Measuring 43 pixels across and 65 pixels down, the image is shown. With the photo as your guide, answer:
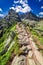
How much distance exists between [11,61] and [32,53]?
22.5 feet

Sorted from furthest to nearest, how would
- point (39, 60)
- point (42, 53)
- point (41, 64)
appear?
point (42, 53)
point (39, 60)
point (41, 64)

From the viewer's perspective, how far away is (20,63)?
37875 millimetres

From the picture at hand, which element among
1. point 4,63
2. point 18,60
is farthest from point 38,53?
point 4,63

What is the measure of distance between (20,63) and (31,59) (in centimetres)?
359

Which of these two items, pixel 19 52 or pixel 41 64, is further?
pixel 19 52

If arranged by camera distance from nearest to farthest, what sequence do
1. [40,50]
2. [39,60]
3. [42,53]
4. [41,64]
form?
[41,64], [39,60], [42,53], [40,50]

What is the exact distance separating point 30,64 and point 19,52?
9.67 metres

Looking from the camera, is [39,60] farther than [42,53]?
No

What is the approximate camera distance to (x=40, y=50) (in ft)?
147

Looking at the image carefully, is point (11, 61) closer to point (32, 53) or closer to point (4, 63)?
point (4, 63)

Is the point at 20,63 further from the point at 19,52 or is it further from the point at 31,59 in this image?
the point at 19,52

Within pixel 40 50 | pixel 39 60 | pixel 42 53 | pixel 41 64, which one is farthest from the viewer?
pixel 40 50

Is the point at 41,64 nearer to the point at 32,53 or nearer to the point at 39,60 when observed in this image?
the point at 39,60

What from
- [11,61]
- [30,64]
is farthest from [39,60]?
[11,61]
